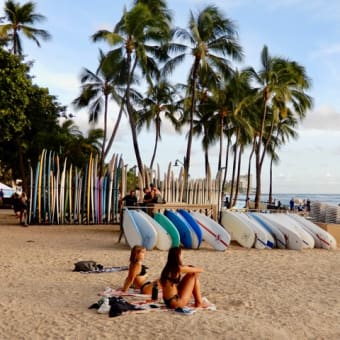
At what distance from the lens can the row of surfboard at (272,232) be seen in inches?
456

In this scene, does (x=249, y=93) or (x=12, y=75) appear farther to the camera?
(x=249, y=93)

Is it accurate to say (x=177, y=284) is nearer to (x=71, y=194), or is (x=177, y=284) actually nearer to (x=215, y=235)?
(x=215, y=235)

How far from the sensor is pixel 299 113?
2758 centimetres

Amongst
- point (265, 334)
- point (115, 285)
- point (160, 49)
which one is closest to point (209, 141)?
point (160, 49)

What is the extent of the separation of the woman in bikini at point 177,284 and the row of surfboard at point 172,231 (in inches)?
187

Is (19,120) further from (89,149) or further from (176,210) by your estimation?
(89,149)

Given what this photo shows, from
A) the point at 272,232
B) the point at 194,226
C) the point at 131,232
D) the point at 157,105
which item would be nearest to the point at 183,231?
the point at 194,226

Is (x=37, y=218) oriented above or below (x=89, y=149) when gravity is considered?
below

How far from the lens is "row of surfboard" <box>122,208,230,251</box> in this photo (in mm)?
10445

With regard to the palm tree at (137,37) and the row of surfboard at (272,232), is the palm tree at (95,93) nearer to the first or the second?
the palm tree at (137,37)

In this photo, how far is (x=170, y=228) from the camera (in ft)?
35.3

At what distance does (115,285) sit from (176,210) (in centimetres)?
587

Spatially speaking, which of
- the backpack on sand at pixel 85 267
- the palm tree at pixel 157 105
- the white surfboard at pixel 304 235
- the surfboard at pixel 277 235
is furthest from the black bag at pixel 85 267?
the palm tree at pixel 157 105

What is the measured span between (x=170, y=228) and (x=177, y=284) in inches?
204
